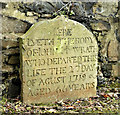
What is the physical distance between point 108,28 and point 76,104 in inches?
52.3

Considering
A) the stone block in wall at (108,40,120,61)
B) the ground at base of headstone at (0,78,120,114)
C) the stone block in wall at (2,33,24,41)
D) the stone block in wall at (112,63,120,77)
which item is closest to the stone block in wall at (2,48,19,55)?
the stone block in wall at (2,33,24,41)

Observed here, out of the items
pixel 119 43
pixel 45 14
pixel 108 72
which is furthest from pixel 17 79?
pixel 119 43

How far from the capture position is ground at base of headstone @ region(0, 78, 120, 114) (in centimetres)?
249

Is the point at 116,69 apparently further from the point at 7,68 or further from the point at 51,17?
the point at 7,68

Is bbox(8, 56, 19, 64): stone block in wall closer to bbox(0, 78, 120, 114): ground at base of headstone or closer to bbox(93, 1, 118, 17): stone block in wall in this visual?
bbox(0, 78, 120, 114): ground at base of headstone

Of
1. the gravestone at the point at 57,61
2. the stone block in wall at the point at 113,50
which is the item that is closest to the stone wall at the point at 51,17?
the stone block in wall at the point at 113,50

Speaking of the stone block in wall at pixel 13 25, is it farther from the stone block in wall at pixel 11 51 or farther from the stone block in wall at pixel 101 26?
the stone block in wall at pixel 101 26

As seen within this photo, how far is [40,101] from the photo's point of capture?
271cm

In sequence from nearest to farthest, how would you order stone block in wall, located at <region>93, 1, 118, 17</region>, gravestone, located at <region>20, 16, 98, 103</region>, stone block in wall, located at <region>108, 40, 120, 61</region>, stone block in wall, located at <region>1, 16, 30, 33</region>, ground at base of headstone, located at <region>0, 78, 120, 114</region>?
ground at base of headstone, located at <region>0, 78, 120, 114</region> < gravestone, located at <region>20, 16, 98, 103</region> < stone block in wall, located at <region>1, 16, 30, 33</region> < stone block in wall, located at <region>93, 1, 118, 17</region> < stone block in wall, located at <region>108, 40, 120, 61</region>

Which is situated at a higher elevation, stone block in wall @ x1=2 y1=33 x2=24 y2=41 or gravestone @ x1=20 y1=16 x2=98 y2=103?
stone block in wall @ x1=2 y1=33 x2=24 y2=41

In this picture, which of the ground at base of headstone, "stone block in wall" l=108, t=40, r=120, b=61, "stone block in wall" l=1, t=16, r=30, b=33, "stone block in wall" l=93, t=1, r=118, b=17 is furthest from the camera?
"stone block in wall" l=108, t=40, r=120, b=61

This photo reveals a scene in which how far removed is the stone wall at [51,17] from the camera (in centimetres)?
277

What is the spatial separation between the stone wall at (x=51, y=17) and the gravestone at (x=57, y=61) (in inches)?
11.4

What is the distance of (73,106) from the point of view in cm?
264
